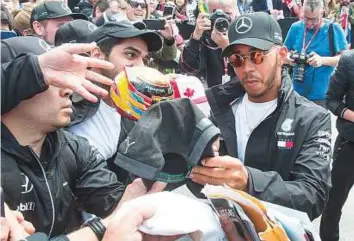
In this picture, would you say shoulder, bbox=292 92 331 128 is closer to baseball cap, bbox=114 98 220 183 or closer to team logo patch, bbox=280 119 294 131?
team logo patch, bbox=280 119 294 131

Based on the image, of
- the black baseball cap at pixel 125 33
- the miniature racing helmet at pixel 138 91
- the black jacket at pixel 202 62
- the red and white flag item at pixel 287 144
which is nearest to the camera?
the miniature racing helmet at pixel 138 91

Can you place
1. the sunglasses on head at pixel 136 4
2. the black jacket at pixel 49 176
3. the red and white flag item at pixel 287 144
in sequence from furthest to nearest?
the sunglasses on head at pixel 136 4 → the red and white flag item at pixel 287 144 → the black jacket at pixel 49 176

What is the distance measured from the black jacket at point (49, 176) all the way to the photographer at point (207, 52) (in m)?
2.59

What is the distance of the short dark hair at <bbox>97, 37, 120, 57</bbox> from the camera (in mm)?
2912

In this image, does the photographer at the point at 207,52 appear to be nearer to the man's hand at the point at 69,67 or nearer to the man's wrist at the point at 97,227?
the man's hand at the point at 69,67

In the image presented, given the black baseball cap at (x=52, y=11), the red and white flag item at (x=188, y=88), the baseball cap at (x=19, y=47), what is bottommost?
the black baseball cap at (x=52, y=11)

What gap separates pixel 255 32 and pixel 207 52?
228 centimetres

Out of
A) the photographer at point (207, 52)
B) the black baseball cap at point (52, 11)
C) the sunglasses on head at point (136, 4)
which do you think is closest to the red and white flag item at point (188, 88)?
the photographer at point (207, 52)

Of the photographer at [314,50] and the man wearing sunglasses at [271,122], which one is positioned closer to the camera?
the man wearing sunglasses at [271,122]

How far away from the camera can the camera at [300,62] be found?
5504 mm

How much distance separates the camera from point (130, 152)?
161 cm

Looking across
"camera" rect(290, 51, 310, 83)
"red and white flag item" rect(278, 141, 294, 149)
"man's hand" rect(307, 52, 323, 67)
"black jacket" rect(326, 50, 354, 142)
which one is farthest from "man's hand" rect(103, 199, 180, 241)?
"camera" rect(290, 51, 310, 83)

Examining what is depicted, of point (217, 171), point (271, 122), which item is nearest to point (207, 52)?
point (271, 122)

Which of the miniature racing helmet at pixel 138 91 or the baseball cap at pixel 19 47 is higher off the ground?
the baseball cap at pixel 19 47
